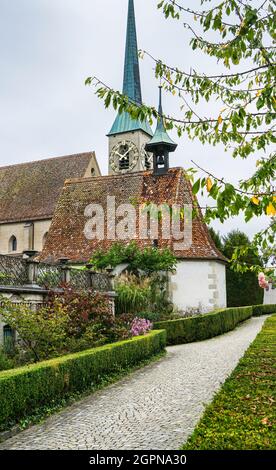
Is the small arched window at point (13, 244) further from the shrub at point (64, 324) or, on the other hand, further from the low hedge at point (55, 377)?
the low hedge at point (55, 377)

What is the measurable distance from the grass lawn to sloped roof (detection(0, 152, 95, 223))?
84.9 ft

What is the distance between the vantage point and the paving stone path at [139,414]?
569 centimetres

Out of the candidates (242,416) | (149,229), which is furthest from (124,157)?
(242,416)

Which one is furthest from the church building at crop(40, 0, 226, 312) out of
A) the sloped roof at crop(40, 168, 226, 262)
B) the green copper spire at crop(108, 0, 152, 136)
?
the green copper spire at crop(108, 0, 152, 136)

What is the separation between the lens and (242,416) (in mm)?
4699

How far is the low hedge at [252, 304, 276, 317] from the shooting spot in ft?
96.6

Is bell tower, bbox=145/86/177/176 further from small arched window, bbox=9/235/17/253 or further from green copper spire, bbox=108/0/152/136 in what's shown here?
green copper spire, bbox=108/0/152/136

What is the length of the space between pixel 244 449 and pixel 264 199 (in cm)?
195

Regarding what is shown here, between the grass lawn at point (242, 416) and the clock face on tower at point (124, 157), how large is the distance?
1425 inches

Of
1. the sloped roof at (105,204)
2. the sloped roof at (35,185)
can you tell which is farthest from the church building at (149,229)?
the sloped roof at (35,185)
